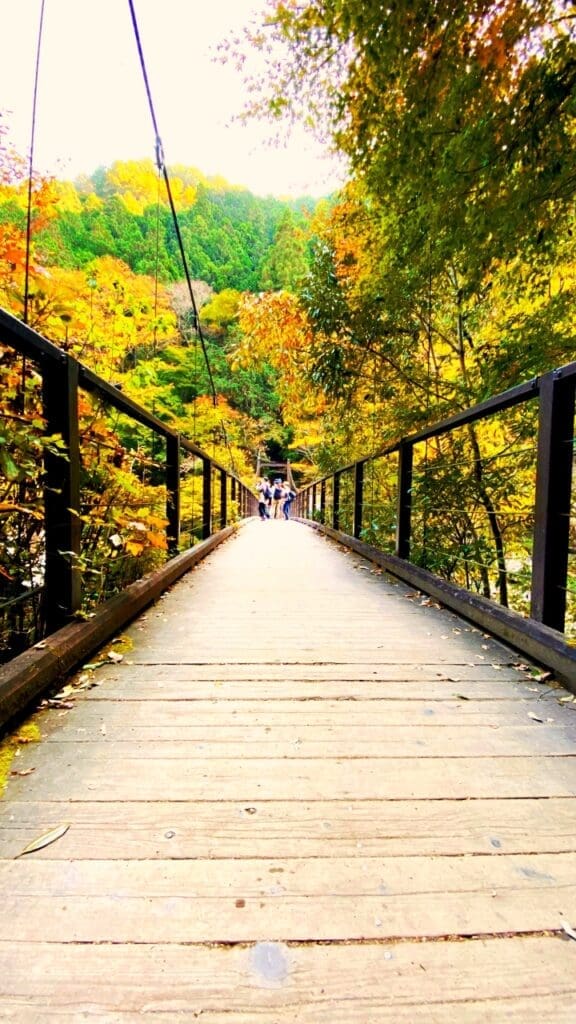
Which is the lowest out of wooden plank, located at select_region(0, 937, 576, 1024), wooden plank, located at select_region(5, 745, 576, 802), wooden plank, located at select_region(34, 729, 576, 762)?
wooden plank, located at select_region(0, 937, 576, 1024)

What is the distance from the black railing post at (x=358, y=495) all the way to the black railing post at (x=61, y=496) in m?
3.32

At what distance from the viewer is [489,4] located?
212 cm

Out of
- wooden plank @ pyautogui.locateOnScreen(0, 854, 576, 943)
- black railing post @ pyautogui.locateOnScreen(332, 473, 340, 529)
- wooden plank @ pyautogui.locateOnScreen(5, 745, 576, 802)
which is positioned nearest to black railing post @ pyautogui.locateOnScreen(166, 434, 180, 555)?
wooden plank @ pyautogui.locateOnScreen(5, 745, 576, 802)

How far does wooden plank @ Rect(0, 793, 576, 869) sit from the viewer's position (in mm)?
836

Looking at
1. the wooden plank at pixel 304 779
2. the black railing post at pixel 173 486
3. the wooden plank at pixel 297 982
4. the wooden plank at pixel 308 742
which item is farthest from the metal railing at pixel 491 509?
the black railing post at pixel 173 486

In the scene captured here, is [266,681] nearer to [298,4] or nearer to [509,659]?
[509,659]

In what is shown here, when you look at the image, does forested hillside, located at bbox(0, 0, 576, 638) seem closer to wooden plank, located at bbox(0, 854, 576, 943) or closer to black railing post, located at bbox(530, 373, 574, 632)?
black railing post, located at bbox(530, 373, 574, 632)

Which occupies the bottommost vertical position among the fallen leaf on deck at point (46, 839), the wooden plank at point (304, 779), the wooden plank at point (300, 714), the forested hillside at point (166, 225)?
the fallen leaf on deck at point (46, 839)

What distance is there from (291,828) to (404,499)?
9.08ft

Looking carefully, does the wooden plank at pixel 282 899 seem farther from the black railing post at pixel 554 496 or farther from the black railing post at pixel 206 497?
the black railing post at pixel 206 497

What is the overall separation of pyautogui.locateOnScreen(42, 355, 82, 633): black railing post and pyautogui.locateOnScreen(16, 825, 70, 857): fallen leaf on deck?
874 millimetres

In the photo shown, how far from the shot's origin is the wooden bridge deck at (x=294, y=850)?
607 millimetres

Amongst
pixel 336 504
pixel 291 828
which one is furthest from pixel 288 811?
pixel 336 504

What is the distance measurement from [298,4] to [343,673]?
3.68m
